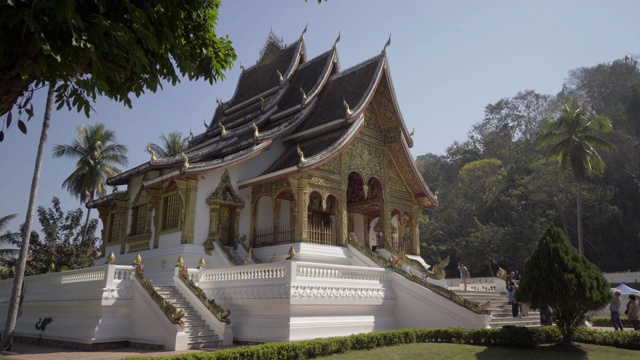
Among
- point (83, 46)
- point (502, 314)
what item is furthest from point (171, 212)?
point (83, 46)

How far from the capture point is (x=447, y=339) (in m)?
9.89

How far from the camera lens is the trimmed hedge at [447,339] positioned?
26.5 ft

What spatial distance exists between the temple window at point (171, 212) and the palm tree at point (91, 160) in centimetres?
1485

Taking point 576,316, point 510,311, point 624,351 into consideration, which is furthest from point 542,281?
point 510,311

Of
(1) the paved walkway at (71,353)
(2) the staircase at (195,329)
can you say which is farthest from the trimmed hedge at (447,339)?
(2) the staircase at (195,329)

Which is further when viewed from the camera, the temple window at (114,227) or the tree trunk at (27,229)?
the temple window at (114,227)

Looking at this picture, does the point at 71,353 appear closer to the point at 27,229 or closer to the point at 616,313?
the point at 27,229

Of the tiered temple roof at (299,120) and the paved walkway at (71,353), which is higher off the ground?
the tiered temple roof at (299,120)

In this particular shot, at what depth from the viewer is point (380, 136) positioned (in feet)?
59.8

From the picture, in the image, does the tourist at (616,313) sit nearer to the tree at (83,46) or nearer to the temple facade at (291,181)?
the temple facade at (291,181)

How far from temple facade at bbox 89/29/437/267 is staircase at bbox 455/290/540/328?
9.81ft

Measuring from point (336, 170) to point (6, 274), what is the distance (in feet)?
42.6

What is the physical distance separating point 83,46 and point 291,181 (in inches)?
433

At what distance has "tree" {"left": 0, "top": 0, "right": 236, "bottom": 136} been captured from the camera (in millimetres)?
3611
